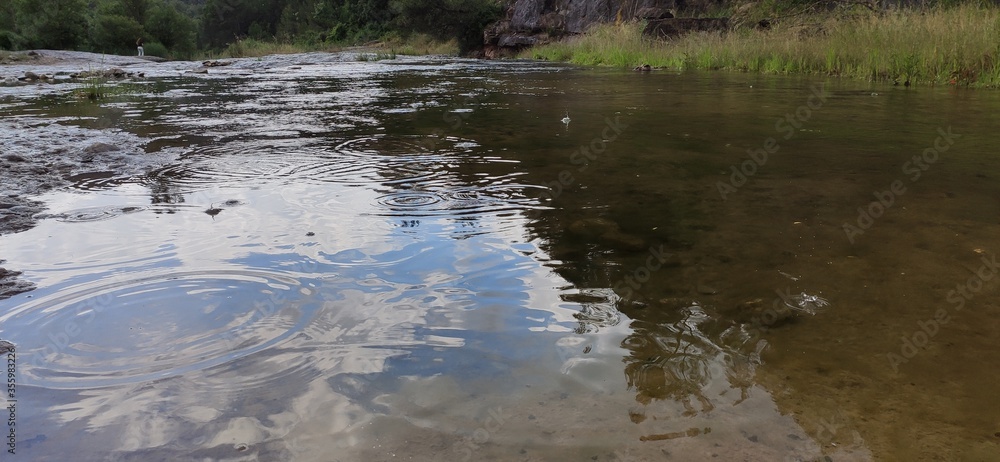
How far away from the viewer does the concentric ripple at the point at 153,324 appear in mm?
1618

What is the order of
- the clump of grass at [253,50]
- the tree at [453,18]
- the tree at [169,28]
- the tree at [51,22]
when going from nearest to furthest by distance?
1. the tree at [453,18]
2. the tree at [51,22]
3. the clump of grass at [253,50]
4. the tree at [169,28]

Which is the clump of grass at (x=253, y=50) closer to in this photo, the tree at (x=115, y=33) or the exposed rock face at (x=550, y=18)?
the tree at (x=115, y=33)

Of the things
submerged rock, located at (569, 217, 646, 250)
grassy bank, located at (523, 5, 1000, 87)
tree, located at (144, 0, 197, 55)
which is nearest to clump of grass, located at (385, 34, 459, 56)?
tree, located at (144, 0, 197, 55)

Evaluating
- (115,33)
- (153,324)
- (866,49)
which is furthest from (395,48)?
(153,324)

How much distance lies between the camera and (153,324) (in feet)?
6.07

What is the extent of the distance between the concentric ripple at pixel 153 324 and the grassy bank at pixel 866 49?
30.7 ft

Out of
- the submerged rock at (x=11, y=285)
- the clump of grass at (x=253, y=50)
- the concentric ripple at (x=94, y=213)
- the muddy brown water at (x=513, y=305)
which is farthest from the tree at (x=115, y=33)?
the submerged rock at (x=11, y=285)

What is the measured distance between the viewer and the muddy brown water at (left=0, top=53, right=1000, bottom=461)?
4.46 feet

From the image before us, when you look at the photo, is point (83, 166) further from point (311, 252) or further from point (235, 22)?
point (235, 22)

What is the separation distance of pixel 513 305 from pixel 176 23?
175ft

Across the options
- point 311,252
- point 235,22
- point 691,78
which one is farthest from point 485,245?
Result: point 235,22

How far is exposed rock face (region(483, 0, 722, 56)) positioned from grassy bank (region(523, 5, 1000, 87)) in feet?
39.8

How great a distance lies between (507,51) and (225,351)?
109 ft

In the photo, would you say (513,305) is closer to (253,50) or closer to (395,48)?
(395,48)
